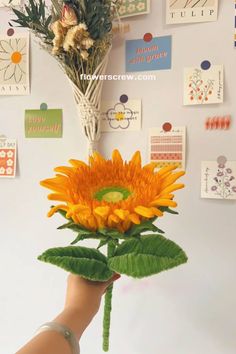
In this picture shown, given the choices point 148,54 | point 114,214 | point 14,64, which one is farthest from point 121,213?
point 14,64

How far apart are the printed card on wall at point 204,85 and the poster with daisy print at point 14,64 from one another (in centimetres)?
38

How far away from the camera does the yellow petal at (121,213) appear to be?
0.48m

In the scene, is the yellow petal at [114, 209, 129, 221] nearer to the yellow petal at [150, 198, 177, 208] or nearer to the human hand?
the yellow petal at [150, 198, 177, 208]

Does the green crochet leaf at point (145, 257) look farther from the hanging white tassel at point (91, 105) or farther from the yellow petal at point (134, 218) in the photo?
the hanging white tassel at point (91, 105)

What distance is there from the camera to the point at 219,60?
0.71 meters

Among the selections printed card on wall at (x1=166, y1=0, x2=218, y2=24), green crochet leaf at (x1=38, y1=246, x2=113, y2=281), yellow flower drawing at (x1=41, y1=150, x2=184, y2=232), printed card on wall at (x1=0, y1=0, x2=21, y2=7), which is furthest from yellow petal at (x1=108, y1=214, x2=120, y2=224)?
printed card on wall at (x1=0, y1=0, x2=21, y2=7)

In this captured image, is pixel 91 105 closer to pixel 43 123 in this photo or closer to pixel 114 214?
pixel 43 123

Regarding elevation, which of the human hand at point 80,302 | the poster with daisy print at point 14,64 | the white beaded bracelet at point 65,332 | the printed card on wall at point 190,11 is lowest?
the white beaded bracelet at point 65,332

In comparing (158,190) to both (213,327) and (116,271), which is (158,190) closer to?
(116,271)

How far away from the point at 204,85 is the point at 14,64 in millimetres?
456

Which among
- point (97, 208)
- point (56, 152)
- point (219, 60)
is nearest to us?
point (97, 208)

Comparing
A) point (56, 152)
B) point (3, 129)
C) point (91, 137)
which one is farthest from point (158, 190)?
point (3, 129)

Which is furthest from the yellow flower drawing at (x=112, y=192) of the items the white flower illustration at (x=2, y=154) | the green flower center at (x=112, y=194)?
the white flower illustration at (x=2, y=154)

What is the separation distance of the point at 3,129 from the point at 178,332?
0.64 m
